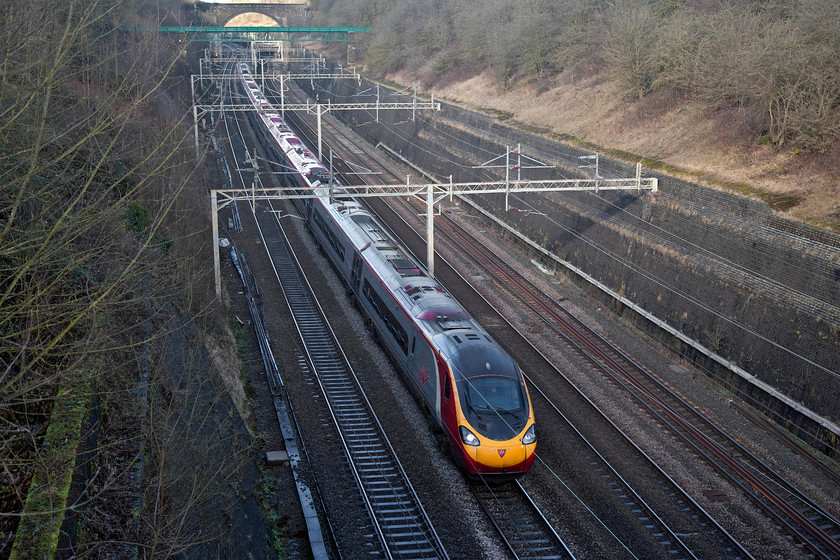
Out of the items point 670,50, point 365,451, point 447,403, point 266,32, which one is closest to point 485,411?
point 447,403

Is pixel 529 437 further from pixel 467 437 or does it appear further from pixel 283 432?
pixel 283 432

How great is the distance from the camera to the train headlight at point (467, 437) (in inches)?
528

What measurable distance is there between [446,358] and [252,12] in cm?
8777

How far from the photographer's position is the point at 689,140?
29.4 meters

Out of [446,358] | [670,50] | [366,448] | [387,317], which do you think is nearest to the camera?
[446,358]

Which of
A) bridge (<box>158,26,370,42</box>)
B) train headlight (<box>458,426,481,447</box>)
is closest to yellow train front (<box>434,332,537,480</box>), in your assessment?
train headlight (<box>458,426,481,447</box>)

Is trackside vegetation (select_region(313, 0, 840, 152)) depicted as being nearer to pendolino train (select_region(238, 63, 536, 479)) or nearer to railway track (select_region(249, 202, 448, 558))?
pendolino train (select_region(238, 63, 536, 479))

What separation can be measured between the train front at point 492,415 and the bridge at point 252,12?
3022 inches

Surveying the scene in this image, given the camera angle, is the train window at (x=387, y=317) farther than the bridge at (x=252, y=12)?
No

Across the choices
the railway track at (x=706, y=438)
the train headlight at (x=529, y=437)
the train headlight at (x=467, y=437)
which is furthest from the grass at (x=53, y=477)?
the railway track at (x=706, y=438)

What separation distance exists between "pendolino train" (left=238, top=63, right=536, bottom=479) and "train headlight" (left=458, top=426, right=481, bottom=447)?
0.7 inches

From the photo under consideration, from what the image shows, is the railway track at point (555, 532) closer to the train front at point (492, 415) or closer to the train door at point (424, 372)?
the train front at point (492, 415)

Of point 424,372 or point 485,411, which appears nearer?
point 485,411

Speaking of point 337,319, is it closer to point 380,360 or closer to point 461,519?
point 380,360
